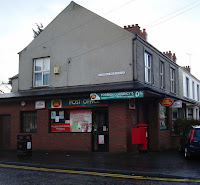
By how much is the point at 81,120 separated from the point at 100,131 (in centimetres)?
134

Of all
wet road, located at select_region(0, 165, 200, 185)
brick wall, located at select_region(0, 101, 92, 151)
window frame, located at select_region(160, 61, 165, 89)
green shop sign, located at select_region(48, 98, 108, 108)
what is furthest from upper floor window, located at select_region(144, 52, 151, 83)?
wet road, located at select_region(0, 165, 200, 185)

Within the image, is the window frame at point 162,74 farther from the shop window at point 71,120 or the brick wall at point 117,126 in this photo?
the shop window at point 71,120

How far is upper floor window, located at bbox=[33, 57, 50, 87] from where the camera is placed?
63.6ft

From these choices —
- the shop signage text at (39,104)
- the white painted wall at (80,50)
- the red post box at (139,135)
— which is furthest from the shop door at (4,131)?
the red post box at (139,135)

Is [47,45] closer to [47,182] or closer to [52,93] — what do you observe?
[52,93]

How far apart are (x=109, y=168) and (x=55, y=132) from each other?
776cm

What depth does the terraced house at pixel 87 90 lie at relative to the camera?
51.4 ft

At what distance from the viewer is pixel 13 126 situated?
742 inches

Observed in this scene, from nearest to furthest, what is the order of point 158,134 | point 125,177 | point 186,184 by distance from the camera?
point 186,184 < point 125,177 < point 158,134

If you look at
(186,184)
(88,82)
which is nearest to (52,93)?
(88,82)

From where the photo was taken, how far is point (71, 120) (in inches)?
672

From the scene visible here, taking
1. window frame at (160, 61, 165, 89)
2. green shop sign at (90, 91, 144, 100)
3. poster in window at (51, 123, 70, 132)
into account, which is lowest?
poster in window at (51, 123, 70, 132)

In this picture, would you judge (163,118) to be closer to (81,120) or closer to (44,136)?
(81,120)

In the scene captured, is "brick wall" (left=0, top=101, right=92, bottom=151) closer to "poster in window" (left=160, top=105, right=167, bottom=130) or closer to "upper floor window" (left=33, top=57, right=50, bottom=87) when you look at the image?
"upper floor window" (left=33, top=57, right=50, bottom=87)
